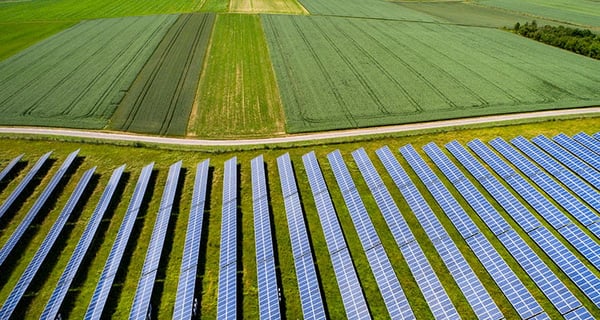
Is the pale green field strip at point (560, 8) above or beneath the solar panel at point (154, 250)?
above

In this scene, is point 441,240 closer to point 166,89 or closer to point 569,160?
point 569,160

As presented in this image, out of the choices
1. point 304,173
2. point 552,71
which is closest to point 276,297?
point 304,173

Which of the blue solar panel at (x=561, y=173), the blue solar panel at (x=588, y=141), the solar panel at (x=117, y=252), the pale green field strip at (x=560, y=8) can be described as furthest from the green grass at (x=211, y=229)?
the pale green field strip at (x=560, y=8)

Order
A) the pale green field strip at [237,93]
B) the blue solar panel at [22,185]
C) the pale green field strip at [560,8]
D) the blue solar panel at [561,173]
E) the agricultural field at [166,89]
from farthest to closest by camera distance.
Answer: the pale green field strip at [560,8] → the agricultural field at [166,89] → the pale green field strip at [237,93] → the blue solar panel at [22,185] → the blue solar panel at [561,173]

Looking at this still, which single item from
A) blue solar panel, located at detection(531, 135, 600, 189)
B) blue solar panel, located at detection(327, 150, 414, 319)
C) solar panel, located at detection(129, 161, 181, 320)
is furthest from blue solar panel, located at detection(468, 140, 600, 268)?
solar panel, located at detection(129, 161, 181, 320)

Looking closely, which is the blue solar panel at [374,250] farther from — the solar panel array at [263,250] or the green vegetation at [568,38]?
the green vegetation at [568,38]

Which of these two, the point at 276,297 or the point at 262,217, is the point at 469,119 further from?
the point at 276,297
